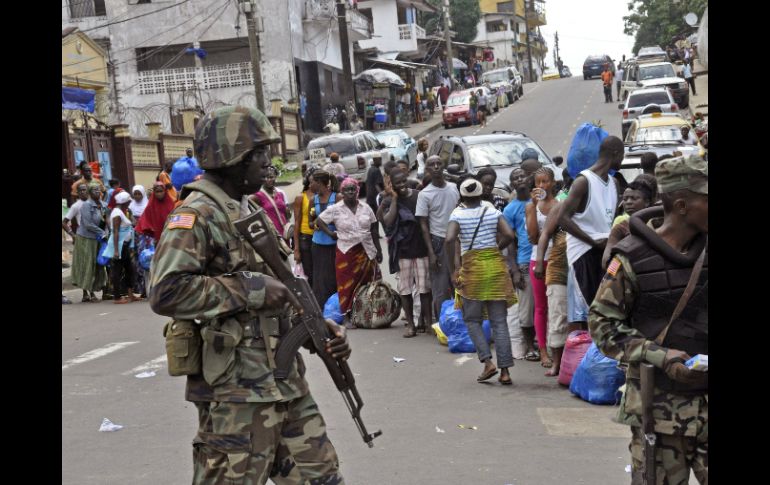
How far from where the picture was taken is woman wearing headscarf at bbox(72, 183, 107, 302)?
15.2 meters

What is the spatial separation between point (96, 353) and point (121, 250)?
4278mm

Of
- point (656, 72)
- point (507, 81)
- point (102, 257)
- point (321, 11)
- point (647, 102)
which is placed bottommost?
point (102, 257)

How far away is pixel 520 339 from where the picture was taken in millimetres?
9711

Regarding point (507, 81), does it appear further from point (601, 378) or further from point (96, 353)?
point (601, 378)

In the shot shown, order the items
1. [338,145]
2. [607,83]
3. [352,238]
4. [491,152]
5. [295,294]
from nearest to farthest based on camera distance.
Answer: [295,294]
[352,238]
[491,152]
[338,145]
[607,83]

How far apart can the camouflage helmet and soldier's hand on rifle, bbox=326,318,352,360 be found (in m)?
0.76

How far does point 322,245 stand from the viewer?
11625mm

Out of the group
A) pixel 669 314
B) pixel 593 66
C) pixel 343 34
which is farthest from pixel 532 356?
pixel 593 66

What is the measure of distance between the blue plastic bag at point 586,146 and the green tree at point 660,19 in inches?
1794

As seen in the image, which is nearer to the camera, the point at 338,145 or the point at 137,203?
the point at 137,203

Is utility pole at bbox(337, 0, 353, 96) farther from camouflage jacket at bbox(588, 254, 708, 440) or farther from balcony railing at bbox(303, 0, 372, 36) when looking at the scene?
camouflage jacket at bbox(588, 254, 708, 440)

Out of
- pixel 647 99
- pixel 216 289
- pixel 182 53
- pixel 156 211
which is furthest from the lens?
pixel 182 53

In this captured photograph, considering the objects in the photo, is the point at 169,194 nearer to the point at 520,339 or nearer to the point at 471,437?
the point at 520,339

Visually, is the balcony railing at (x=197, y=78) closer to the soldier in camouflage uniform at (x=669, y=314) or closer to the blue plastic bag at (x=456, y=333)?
the blue plastic bag at (x=456, y=333)
